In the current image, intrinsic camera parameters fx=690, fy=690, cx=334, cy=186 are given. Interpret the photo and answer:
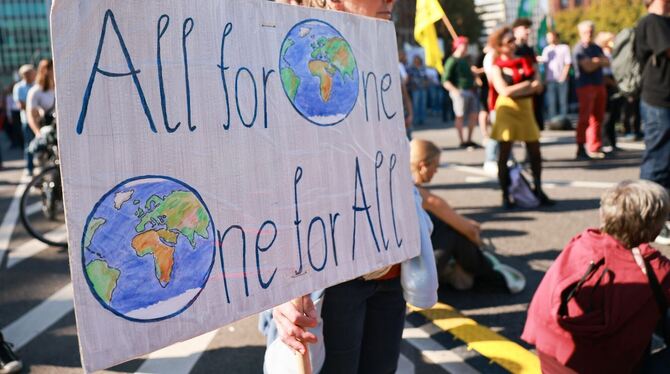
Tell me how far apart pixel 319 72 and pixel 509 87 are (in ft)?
16.4

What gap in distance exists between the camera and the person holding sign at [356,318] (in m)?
1.84

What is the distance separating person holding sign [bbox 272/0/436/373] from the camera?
6.03 ft

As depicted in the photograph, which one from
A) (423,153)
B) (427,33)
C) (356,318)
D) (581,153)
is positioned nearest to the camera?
(356,318)

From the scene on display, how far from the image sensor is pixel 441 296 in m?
4.35

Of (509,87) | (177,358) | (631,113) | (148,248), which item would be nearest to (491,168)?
(509,87)

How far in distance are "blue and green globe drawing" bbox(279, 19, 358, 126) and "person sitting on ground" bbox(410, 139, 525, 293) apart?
2.19 metres

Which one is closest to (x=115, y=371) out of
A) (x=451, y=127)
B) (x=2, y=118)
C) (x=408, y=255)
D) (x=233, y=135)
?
(x=408, y=255)

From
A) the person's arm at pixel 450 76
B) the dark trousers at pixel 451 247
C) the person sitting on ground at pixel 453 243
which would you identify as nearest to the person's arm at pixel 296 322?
the person sitting on ground at pixel 453 243

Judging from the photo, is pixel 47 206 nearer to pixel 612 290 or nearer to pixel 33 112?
pixel 33 112

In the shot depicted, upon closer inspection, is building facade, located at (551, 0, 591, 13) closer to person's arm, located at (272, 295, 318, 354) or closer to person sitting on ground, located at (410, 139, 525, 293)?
person sitting on ground, located at (410, 139, 525, 293)

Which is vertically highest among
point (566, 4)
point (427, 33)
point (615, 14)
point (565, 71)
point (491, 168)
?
point (566, 4)

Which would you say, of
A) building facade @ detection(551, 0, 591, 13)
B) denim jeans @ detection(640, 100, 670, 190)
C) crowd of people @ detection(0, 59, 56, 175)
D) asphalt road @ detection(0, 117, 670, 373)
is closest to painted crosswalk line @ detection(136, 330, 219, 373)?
asphalt road @ detection(0, 117, 670, 373)

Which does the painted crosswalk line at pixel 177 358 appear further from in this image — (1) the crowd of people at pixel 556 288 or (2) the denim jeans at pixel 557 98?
(2) the denim jeans at pixel 557 98

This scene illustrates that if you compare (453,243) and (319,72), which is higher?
(319,72)
